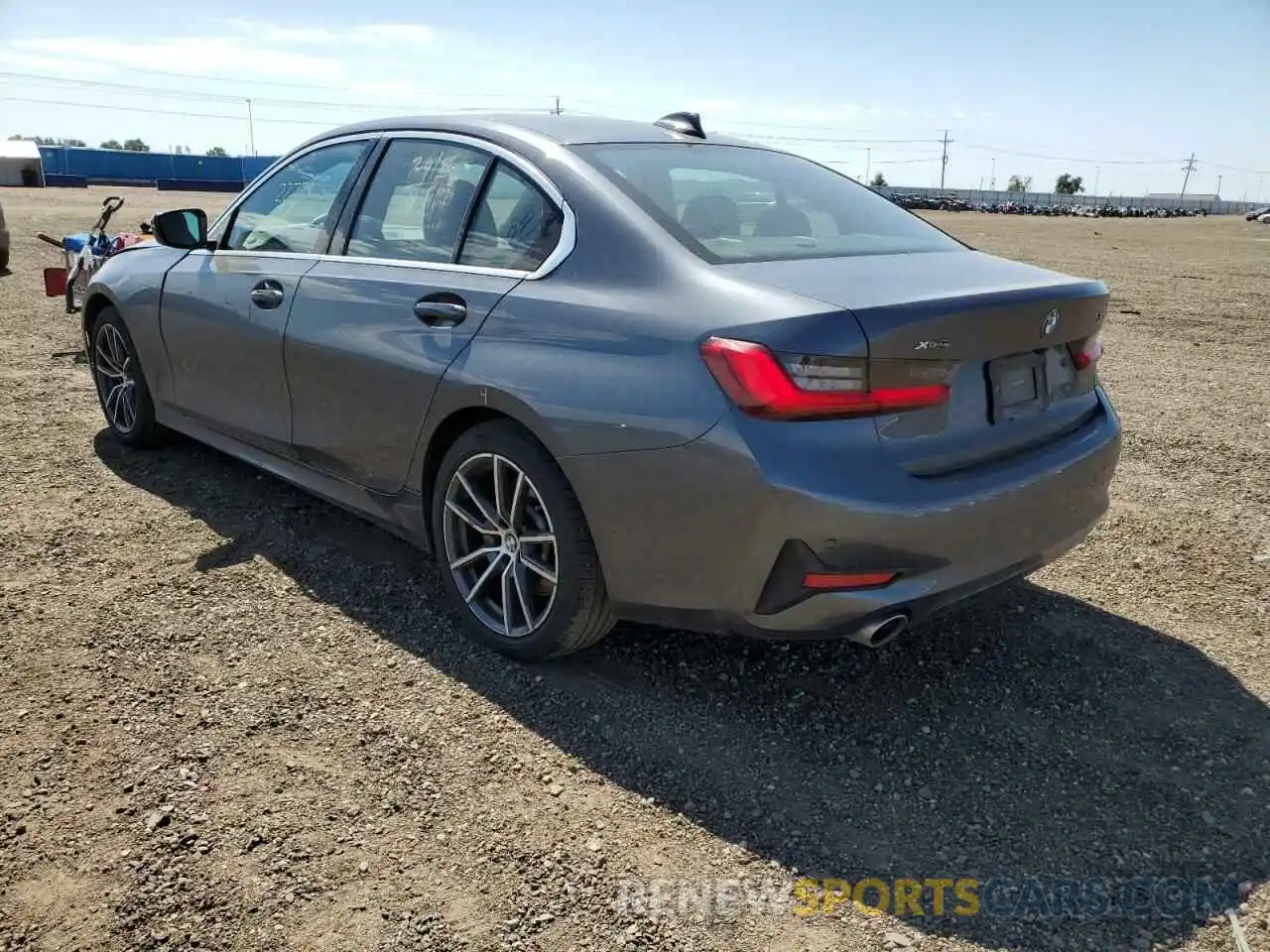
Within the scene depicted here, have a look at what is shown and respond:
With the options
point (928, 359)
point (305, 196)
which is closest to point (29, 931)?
point (928, 359)

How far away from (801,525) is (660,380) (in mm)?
527

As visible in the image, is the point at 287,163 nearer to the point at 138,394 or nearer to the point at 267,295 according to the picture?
the point at 267,295

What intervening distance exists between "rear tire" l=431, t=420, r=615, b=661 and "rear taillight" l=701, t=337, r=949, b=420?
694 mm

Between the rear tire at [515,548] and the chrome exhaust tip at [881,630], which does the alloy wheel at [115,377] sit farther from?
the chrome exhaust tip at [881,630]

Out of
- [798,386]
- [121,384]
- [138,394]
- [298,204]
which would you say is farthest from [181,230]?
[798,386]

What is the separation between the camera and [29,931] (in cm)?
214

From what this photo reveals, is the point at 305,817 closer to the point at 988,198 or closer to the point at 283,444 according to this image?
the point at 283,444

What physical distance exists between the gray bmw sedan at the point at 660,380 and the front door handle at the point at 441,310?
12mm

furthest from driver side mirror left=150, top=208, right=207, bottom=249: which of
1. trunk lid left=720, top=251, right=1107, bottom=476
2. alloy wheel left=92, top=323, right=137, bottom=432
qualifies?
trunk lid left=720, top=251, right=1107, bottom=476

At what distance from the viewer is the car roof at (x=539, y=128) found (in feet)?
11.0

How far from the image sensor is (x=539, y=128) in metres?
3.42

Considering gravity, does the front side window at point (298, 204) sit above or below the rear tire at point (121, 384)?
above

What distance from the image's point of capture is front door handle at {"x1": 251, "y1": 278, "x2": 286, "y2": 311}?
388 centimetres

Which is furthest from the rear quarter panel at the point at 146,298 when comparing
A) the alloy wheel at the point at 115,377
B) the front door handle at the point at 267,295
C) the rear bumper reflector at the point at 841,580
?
the rear bumper reflector at the point at 841,580
